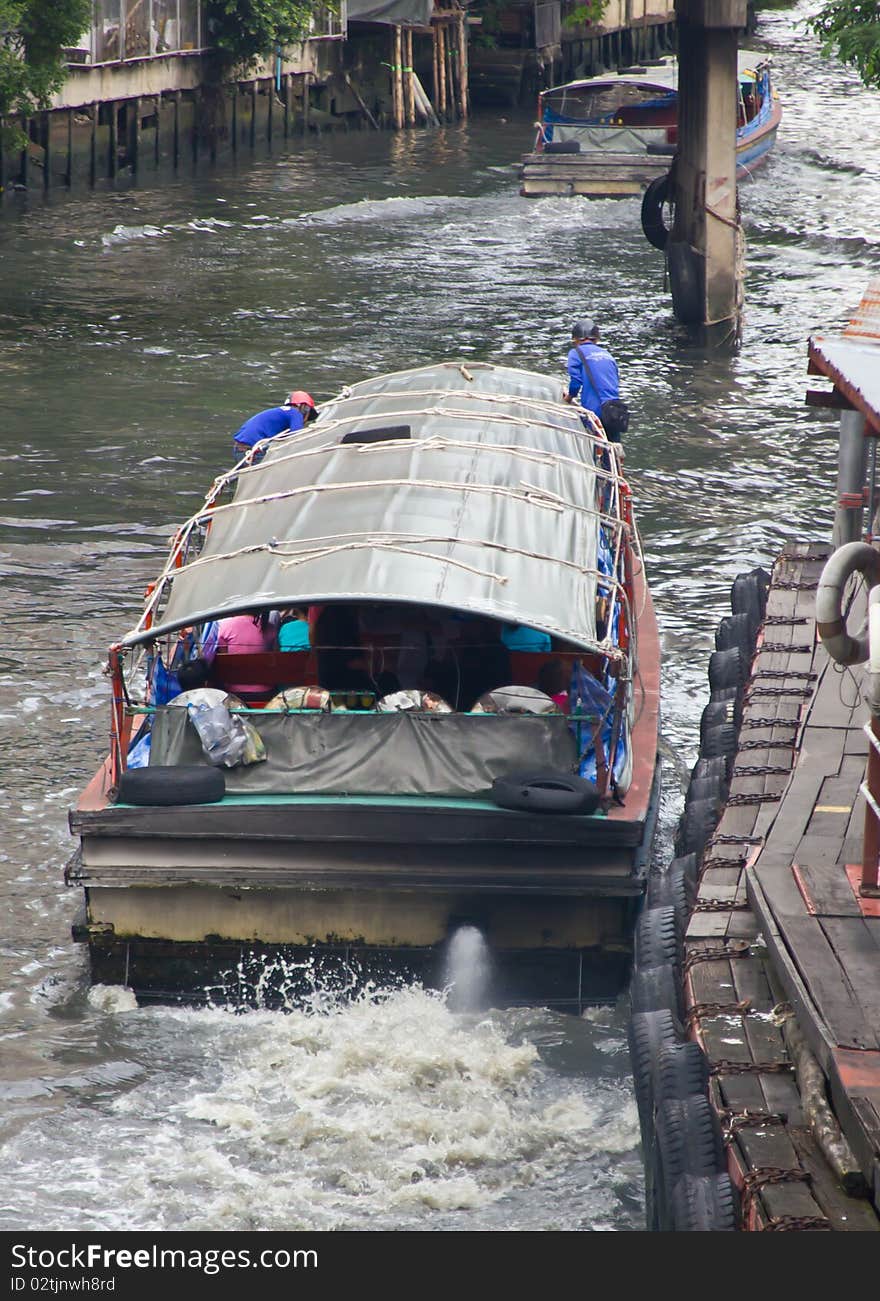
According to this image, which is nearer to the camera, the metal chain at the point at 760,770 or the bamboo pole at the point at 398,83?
the metal chain at the point at 760,770

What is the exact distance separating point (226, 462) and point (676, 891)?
11100mm

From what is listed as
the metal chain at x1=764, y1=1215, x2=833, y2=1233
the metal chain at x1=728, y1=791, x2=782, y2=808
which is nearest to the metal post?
the metal chain at x1=728, y1=791, x2=782, y2=808

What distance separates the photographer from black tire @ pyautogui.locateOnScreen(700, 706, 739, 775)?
10.0 meters

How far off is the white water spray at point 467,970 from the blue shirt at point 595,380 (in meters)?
7.42

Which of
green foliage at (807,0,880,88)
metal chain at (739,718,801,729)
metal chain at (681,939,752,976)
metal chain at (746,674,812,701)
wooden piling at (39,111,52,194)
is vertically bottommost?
metal chain at (681,939,752,976)

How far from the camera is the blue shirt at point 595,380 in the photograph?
594 inches

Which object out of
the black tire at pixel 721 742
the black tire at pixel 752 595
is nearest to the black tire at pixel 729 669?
the black tire at pixel 752 595

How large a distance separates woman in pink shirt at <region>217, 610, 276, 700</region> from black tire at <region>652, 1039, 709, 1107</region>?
164 inches

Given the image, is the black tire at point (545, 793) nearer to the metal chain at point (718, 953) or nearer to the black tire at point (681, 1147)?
the metal chain at point (718, 953)

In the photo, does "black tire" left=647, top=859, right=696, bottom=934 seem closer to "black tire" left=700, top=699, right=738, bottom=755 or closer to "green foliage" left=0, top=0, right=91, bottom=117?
"black tire" left=700, top=699, right=738, bottom=755

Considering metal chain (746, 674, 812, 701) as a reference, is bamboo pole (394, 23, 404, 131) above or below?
above

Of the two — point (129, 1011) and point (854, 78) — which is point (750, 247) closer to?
point (129, 1011)
